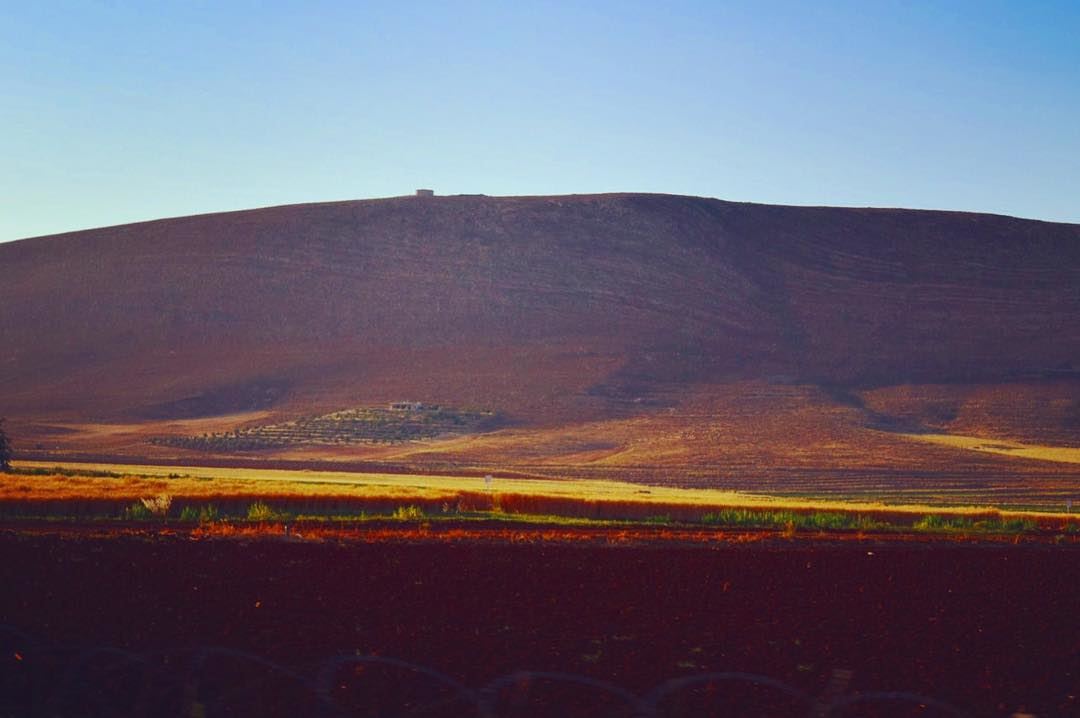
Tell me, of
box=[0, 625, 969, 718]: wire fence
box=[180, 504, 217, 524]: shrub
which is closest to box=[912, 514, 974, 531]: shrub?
box=[180, 504, 217, 524]: shrub

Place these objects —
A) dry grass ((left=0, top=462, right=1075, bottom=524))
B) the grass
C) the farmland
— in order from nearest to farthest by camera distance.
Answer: the grass < the farmland < dry grass ((left=0, top=462, right=1075, bottom=524))

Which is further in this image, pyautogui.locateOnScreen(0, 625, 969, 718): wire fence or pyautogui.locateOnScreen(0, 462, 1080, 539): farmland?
pyautogui.locateOnScreen(0, 462, 1080, 539): farmland

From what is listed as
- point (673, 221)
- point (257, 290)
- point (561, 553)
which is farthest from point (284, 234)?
point (561, 553)

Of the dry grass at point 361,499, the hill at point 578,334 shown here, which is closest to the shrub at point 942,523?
the dry grass at point 361,499

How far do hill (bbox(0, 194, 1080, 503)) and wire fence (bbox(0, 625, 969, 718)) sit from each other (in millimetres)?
62025

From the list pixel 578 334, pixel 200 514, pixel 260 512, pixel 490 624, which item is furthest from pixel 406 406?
pixel 490 624

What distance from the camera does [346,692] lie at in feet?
40.5

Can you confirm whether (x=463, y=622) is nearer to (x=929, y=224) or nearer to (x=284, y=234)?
(x=284, y=234)

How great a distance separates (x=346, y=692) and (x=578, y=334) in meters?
107

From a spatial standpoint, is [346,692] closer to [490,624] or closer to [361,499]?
[490,624]

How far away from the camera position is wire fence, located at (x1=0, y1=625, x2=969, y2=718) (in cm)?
1180

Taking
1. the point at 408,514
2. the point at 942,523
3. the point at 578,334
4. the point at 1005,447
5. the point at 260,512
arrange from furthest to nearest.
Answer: the point at 578,334 → the point at 1005,447 → the point at 942,523 → the point at 408,514 → the point at 260,512

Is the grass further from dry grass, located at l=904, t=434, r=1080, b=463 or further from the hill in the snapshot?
dry grass, located at l=904, t=434, r=1080, b=463

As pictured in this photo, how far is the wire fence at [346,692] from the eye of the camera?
11805 millimetres
